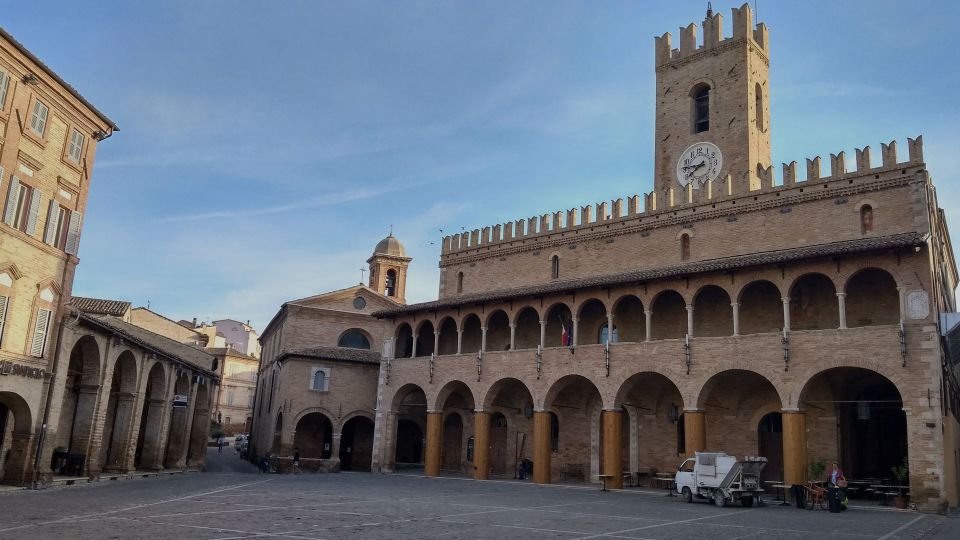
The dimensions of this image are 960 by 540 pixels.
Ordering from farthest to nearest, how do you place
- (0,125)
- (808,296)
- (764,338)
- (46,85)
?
1. (808,296)
2. (764,338)
3. (46,85)
4. (0,125)

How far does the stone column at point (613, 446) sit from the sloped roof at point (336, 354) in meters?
14.8

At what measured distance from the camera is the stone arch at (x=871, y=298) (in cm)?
2295

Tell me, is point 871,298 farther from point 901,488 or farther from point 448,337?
point 448,337

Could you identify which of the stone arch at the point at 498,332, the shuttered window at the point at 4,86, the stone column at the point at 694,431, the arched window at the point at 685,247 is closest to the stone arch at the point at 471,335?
the stone arch at the point at 498,332

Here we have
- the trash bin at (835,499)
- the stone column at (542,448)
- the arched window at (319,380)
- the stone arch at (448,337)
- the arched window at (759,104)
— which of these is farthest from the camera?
the arched window at (319,380)

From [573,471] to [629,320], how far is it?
652 cm

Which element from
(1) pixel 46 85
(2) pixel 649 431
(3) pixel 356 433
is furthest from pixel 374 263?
(1) pixel 46 85

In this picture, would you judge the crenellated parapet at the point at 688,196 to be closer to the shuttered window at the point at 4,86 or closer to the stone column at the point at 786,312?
the stone column at the point at 786,312

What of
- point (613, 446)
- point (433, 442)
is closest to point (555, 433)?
point (433, 442)

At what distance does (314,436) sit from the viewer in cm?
3822

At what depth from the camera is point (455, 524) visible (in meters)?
13.9

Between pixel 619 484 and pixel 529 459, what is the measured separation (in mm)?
6881

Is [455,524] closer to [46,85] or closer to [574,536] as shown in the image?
[574,536]

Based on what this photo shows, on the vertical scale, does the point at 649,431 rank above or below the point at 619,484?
above
